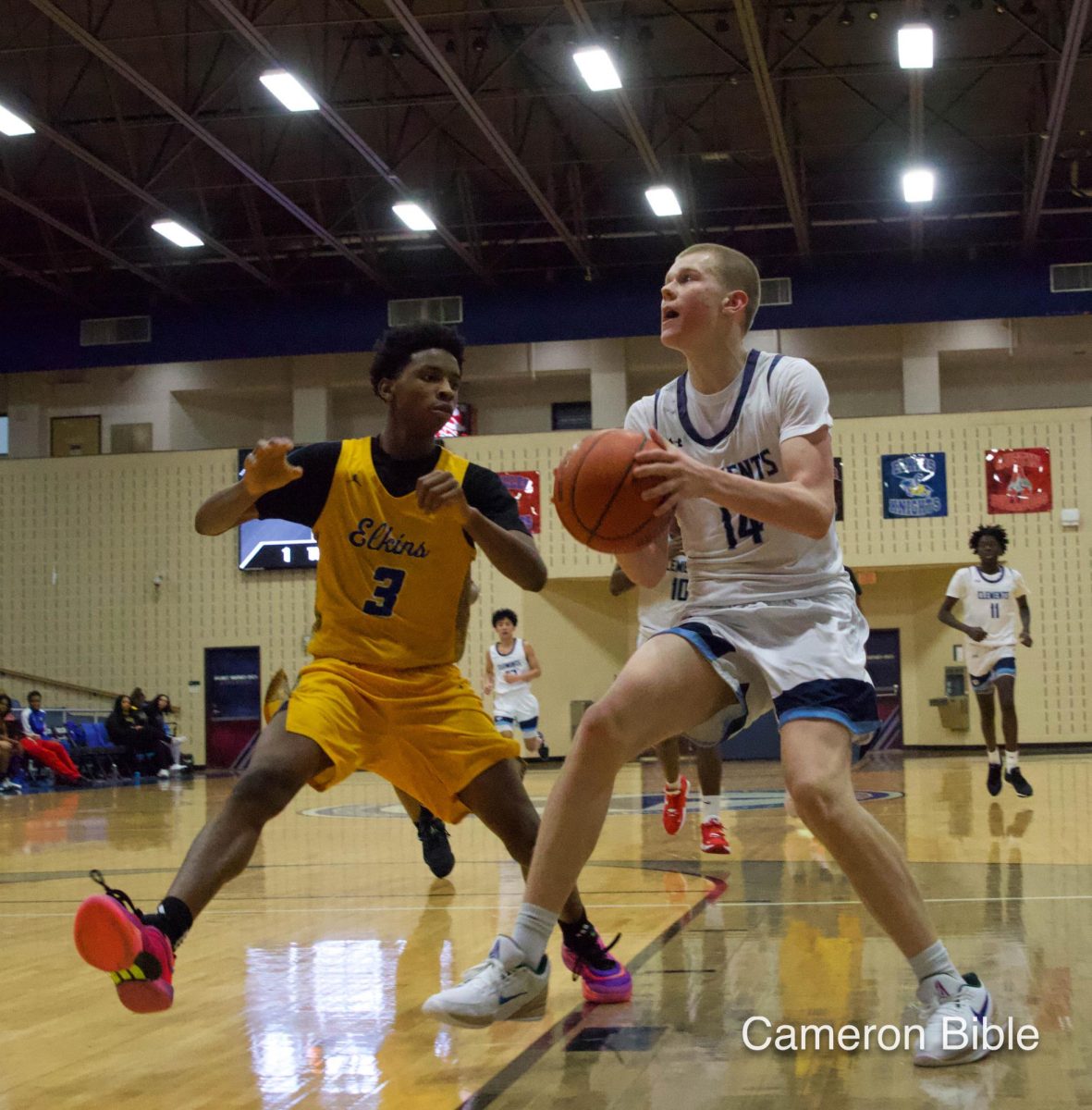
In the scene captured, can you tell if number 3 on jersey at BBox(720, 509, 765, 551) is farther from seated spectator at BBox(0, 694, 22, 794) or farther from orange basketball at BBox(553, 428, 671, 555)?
seated spectator at BBox(0, 694, 22, 794)

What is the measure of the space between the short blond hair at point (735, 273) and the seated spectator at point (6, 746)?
1338 centimetres

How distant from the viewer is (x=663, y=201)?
18203 millimetres

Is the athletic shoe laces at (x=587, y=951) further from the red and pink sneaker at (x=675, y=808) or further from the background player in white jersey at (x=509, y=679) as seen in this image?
the background player in white jersey at (x=509, y=679)

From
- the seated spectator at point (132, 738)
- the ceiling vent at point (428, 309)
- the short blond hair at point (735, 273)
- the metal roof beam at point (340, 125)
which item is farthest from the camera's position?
the ceiling vent at point (428, 309)

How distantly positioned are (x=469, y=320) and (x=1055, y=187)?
28.7ft

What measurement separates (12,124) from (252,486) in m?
13.9

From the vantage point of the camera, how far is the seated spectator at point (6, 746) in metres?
14.9

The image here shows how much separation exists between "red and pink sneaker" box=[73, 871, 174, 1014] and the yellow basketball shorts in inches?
25.9

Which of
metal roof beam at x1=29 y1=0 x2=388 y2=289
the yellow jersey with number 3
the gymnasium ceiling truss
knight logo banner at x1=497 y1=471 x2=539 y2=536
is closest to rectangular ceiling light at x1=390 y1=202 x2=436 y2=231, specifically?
the gymnasium ceiling truss

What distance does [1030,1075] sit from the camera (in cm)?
260

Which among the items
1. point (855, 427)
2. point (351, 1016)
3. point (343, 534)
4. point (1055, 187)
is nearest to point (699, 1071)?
point (351, 1016)

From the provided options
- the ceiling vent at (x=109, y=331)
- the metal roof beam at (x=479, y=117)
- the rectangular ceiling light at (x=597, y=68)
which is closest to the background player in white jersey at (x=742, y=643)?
the metal roof beam at (x=479, y=117)

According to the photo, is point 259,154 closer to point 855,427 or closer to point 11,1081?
point 855,427

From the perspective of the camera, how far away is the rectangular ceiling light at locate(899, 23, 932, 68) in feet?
44.7
